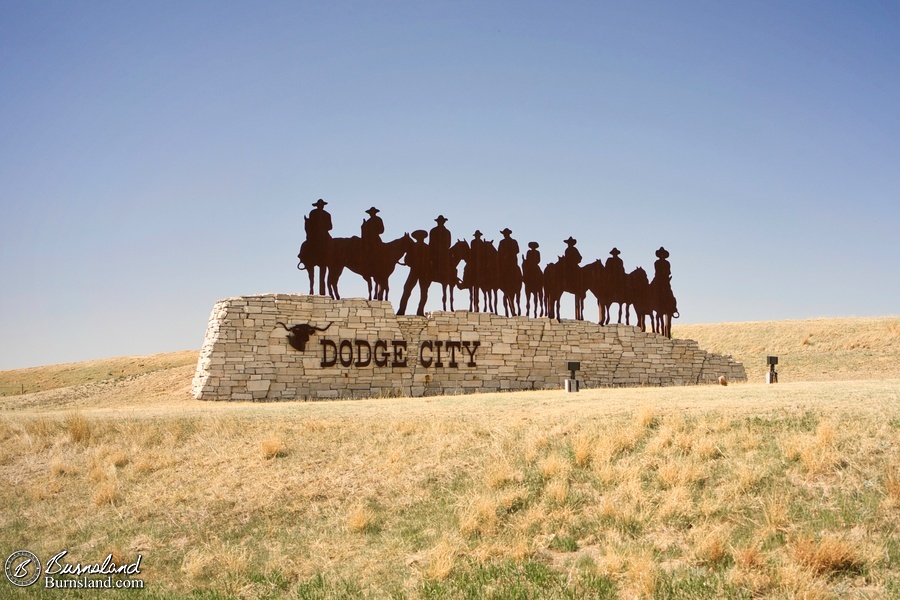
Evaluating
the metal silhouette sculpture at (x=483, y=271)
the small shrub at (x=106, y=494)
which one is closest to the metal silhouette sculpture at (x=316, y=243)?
the metal silhouette sculpture at (x=483, y=271)

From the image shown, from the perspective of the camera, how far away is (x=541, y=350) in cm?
2397

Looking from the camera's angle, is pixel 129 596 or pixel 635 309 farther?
pixel 635 309

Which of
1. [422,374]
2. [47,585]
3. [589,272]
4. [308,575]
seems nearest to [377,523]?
[308,575]

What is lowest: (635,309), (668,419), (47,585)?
(47,585)

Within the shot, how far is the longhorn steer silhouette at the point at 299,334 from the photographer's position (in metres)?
20.4

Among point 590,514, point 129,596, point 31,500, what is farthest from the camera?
point 31,500

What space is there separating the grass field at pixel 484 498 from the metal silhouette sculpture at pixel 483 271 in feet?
24.7

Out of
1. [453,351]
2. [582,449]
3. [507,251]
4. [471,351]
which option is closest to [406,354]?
[453,351]

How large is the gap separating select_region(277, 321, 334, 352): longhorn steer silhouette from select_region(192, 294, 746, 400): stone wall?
0.10 metres

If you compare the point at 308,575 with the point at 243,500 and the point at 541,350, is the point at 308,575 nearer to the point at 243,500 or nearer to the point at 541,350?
the point at 243,500

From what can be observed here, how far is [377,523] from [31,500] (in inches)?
253

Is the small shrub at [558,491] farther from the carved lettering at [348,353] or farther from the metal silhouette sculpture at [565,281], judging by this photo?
the metal silhouette sculpture at [565,281]

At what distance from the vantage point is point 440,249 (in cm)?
2314

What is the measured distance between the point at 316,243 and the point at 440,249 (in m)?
4.40
